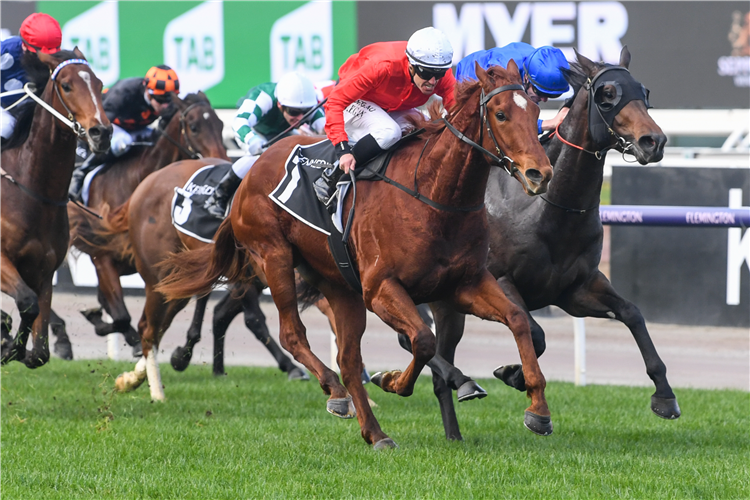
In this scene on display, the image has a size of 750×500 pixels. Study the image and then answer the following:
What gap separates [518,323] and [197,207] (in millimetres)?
3145

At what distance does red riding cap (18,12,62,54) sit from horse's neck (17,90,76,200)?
1.39 ft

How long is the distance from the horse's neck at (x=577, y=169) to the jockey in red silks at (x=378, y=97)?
605 mm

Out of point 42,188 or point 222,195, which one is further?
point 222,195

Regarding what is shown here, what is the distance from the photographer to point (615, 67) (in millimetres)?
4938

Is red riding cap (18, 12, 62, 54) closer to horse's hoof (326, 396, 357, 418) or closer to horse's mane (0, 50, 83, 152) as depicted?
horse's mane (0, 50, 83, 152)

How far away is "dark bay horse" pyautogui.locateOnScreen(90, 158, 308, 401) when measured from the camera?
685cm

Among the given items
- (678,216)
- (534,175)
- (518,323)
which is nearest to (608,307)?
(518,323)

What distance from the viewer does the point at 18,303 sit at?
18.4 ft

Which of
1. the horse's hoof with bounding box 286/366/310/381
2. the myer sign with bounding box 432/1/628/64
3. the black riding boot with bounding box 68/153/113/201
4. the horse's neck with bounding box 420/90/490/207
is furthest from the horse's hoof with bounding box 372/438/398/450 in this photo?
the myer sign with bounding box 432/1/628/64

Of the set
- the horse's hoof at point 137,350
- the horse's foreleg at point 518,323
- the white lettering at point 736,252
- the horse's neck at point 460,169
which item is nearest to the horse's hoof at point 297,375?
the horse's hoof at point 137,350

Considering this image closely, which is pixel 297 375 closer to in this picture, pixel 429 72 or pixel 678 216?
pixel 678 216

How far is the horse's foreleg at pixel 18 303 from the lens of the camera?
5.61 meters

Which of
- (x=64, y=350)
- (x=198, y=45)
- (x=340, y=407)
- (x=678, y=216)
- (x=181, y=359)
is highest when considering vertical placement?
(x=198, y=45)

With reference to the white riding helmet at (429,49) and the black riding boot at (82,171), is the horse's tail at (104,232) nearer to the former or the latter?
the black riding boot at (82,171)
